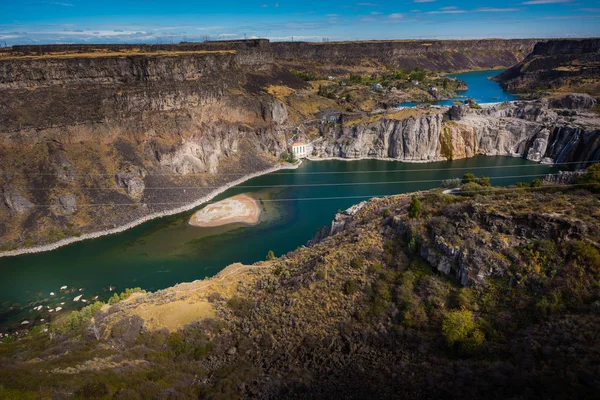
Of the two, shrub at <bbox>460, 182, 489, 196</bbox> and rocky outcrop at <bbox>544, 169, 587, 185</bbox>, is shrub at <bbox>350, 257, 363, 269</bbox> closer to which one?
shrub at <bbox>460, 182, 489, 196</bbox>

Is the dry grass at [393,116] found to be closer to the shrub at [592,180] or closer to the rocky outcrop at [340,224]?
the rocky outcrop at [340,224]

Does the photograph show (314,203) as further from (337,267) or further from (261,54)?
(261,54)

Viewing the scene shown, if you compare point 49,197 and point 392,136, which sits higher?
point 392,136

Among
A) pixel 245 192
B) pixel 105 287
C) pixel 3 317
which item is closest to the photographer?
pixel 3 317

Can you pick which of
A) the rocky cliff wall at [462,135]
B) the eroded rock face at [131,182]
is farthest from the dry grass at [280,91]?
the eroded rock face at [131,182]

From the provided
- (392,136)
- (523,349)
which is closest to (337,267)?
(523,349)

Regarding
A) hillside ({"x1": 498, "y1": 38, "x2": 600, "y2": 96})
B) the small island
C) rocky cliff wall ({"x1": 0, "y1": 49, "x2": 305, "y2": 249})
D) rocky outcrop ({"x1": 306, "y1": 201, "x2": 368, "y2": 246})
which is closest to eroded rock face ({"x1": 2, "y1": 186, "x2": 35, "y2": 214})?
rocky cliff wall ({"x1": 0, "y1": 49, "x2": 305, "y2": 249})

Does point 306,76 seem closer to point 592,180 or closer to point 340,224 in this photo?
point 340,224

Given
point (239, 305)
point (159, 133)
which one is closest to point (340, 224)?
point (239, 305)

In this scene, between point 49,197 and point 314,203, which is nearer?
point 49,197
